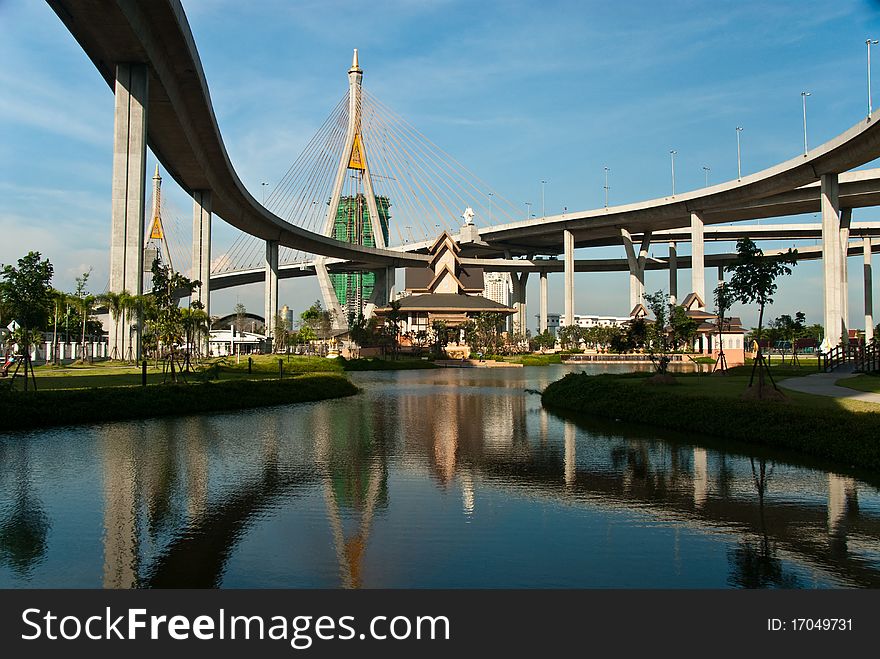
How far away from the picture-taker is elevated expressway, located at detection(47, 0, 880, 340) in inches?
1406

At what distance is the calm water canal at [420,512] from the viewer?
24.7 ft

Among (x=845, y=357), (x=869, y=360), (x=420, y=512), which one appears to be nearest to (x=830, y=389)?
(x=869, y=360)

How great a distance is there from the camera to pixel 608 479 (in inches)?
500

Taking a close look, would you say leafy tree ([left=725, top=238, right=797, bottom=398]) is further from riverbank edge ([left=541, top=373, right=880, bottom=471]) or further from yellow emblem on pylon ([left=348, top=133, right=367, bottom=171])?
yellow emblem on pylon ([left=348, top=133, right=367, bottom=171])

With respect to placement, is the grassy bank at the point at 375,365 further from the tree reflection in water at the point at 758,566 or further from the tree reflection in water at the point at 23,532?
the tree reflection in water at the point at 758,566

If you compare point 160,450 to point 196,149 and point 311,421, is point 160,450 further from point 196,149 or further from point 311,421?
point 196,149

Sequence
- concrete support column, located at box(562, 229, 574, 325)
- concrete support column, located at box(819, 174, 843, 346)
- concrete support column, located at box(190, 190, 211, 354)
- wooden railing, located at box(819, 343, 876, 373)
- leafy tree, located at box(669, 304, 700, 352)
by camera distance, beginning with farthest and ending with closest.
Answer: concrete support column, located at box(562, 229, 574, 325) → concrete support column, located at box(190, 190, 211, 354) → concrete support column, located at box(819, 174, 843, 346) → leafy tree, located at box(669, 304, 700, 352) → wooden railing, located at box(819, 343, 876, 373)

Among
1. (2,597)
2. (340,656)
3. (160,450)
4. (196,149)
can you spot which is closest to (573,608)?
(340,656)

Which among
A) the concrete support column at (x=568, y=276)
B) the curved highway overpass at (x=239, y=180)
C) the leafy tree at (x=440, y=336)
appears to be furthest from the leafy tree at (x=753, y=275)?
→ the concrete support column at (x=568, y=276)

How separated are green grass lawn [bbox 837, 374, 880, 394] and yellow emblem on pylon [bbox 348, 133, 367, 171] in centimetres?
7203

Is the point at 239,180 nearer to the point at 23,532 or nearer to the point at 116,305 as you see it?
the point at 116,305

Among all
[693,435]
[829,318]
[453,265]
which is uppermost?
[453,265]

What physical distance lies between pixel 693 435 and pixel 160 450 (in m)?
→ 12.3

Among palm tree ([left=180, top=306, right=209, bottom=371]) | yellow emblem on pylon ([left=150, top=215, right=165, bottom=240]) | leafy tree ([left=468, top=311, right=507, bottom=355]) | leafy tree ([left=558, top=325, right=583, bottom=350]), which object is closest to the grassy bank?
palm tree ([left=180, top=306, right=209, bottom=371])
